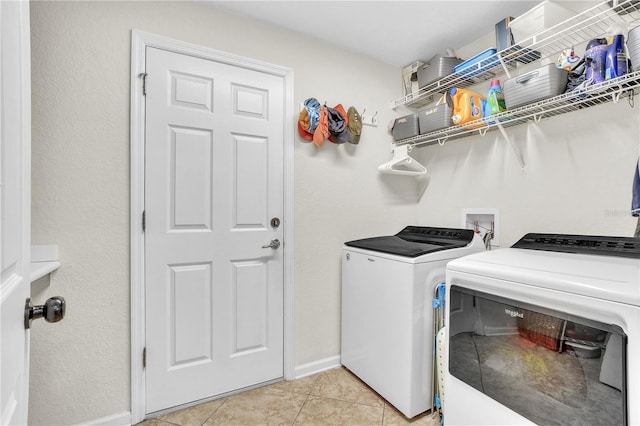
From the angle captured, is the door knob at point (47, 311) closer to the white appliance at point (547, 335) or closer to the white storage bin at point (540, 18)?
the white appliance at point (547, 335)

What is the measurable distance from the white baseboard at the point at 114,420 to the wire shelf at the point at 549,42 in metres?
2.67

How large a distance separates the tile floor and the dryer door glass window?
25.6 inches

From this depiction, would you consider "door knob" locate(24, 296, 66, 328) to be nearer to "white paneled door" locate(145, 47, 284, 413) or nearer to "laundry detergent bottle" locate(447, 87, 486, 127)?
"white paneled door" locate(145, 47, 284, 413)

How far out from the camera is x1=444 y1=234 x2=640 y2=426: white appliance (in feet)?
3.00

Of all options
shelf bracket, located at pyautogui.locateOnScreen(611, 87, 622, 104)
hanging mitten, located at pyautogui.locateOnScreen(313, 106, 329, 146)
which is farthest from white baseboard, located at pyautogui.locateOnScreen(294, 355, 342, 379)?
shelf bracket, located at pyautogui.locateOnScreen(611, 87, 622, 104)

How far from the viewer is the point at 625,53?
1.27 meters

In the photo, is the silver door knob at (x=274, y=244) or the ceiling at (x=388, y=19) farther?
the silver door knob at (x=274, y=244)

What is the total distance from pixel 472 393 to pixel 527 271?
1.92 ft

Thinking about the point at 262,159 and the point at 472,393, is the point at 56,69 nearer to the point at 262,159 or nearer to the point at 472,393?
the point at 262,159

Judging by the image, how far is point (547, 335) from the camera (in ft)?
3.54

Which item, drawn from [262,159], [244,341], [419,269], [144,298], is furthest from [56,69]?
[419,269]

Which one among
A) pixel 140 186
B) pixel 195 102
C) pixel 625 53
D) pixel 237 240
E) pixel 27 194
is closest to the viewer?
pixel 27 194

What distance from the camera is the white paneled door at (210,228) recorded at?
173cm

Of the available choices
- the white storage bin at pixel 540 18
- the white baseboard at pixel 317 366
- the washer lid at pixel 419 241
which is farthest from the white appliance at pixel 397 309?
the white storage bin at pixel 540 18
